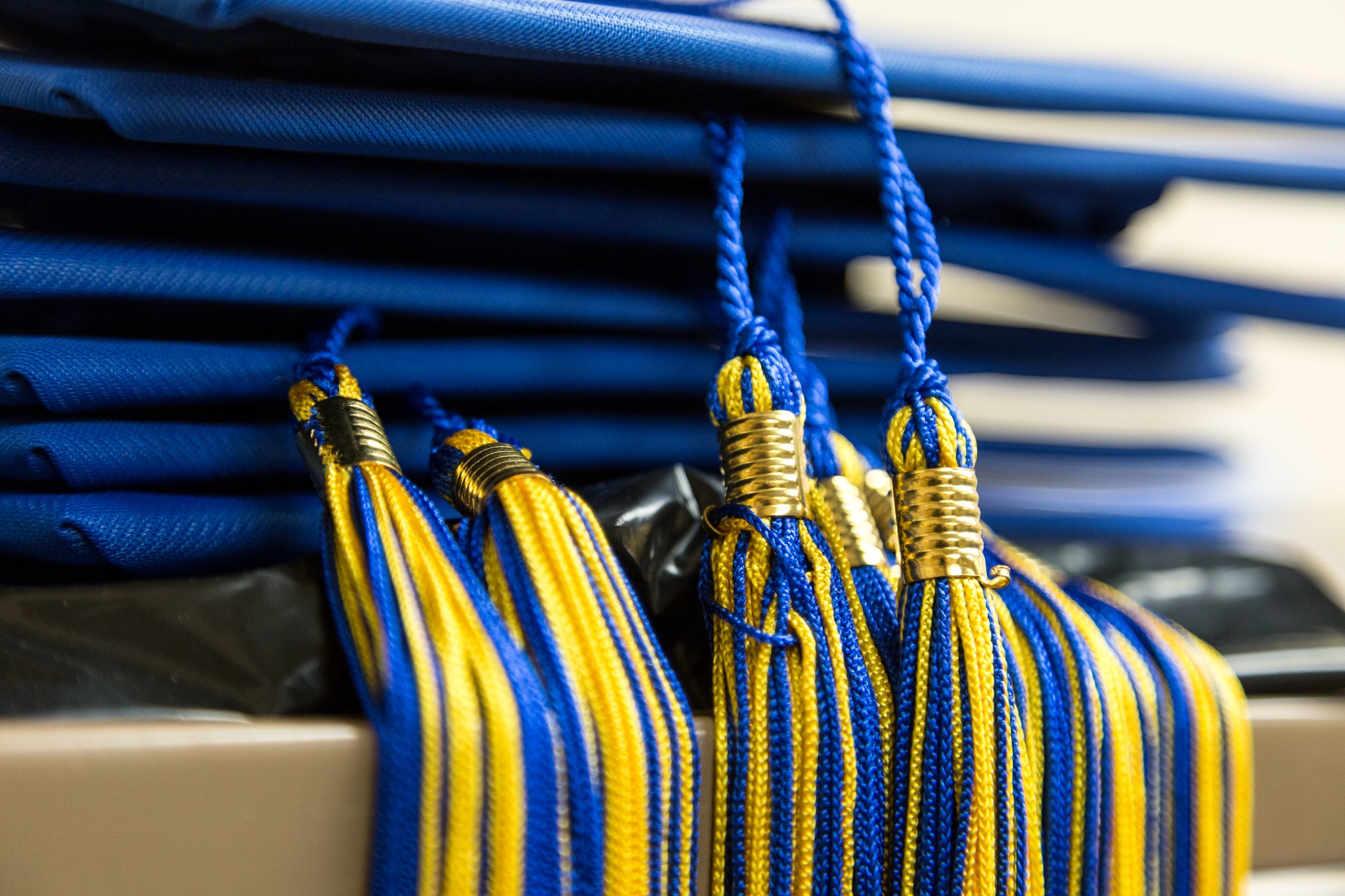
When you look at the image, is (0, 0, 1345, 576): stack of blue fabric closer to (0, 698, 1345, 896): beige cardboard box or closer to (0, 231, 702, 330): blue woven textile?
(0, 231, 702, 330): blue woven textile

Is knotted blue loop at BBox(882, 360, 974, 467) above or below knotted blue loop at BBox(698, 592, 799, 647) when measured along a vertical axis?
above

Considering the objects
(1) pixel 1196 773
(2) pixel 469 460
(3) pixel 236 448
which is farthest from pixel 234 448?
(1) pixel 1196 773

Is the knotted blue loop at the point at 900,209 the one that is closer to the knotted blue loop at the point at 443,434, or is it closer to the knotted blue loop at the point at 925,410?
the knotted blue loop at the point at 925,410

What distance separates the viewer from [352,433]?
33cm

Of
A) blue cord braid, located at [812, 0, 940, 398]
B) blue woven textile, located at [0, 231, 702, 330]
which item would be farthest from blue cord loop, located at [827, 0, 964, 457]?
blue woven textile, located at [0, 231, 702, 330]

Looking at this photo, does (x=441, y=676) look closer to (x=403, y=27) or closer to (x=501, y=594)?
(x=501, y=594)

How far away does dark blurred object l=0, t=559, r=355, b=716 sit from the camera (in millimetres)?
297

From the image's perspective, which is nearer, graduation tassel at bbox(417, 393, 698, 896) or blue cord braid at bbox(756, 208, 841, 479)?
graduation tassel at bbox(417, 393, 698, 896)

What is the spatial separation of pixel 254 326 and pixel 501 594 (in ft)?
0.59

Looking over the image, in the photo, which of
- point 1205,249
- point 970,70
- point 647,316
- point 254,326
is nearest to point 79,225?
point 254,326

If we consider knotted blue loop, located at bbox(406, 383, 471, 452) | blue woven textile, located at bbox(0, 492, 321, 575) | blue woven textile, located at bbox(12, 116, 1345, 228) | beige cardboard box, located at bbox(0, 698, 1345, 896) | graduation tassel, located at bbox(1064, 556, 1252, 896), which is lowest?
beige cardboard box, located at bbox(0, 698, 1345, 896)

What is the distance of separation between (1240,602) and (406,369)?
1.34 ft

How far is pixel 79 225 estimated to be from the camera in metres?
0.37

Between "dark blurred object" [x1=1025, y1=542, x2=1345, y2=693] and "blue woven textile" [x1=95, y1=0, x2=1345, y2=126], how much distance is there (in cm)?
22
